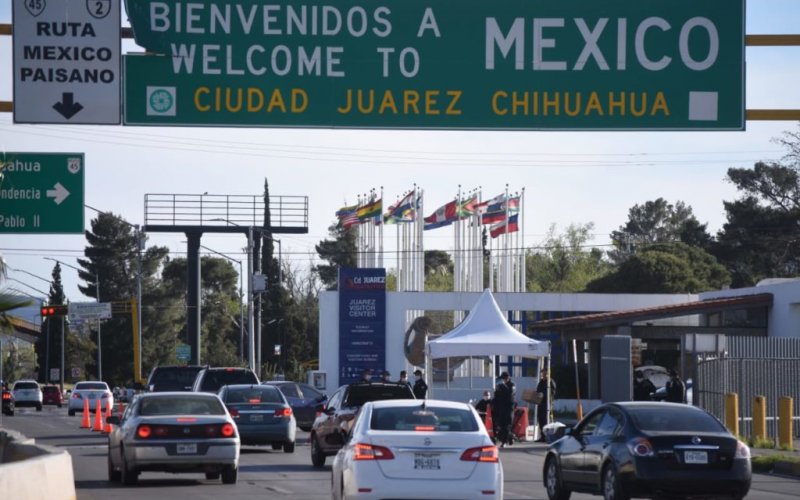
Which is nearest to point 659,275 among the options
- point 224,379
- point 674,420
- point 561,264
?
point 561,264

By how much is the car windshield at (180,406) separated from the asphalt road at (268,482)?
3.75 feet

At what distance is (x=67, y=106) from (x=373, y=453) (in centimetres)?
536

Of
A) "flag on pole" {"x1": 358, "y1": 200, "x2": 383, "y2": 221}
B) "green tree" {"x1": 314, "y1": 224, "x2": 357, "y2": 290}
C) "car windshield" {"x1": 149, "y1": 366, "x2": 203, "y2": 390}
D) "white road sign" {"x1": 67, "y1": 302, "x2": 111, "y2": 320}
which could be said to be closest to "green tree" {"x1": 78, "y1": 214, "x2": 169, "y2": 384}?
"green tree" {"x1": 314, "y1": 224, "x2": 357, "y2": 290}

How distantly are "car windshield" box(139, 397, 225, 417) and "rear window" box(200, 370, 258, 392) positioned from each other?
34.8 ft

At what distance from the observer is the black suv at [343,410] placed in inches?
920

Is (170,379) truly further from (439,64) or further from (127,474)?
(439,64)

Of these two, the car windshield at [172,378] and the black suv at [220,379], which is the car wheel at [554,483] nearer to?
the black suv at [220,379]

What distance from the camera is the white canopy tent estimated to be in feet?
109

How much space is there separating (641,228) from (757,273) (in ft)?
133

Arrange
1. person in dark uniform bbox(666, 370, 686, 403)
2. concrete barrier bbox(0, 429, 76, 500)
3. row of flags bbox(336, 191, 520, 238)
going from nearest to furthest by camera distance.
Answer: concrete barrier bbox(0, 429, 76, 500)
person in dark uniform bbox(666, 370, 686, 403)
row of flags bbox(336, 191, 520, 238)

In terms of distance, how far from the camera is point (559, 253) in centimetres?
10731

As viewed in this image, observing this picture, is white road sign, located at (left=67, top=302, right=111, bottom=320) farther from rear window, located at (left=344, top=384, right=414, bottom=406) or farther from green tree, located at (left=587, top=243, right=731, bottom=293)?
rear window, located at (left=344, top=384, right=414, bottom=406)

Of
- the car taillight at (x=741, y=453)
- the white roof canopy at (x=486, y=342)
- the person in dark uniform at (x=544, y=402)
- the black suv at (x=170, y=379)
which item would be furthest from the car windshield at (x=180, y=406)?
the black suv at (x=170, y=379)

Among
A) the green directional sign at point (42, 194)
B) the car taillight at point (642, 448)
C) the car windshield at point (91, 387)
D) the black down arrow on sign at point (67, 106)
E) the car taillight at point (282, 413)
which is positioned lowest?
the car windshield at point (91, 387)
